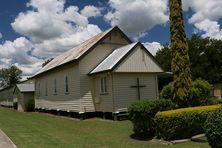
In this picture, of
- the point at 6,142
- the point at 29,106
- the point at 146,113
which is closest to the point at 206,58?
the point at 29,106

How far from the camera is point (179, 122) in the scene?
524 inches

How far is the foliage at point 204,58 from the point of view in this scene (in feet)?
221

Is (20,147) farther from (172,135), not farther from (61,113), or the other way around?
(61,113)

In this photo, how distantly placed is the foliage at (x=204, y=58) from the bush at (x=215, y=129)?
5807 centimetres

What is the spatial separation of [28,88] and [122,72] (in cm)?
2658

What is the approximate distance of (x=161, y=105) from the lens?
48.4 ft

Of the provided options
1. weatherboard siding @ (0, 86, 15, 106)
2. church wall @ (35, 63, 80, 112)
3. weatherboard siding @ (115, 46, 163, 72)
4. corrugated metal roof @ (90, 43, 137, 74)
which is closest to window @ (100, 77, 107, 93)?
corrugated metal roof @ (90, 43, 137, 74)

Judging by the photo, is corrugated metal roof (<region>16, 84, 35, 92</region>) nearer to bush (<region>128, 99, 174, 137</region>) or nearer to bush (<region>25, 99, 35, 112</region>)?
bush (<region>25, 99, 35, 112</region>)

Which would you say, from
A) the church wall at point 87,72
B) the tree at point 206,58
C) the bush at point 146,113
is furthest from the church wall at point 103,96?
the tree at point 206,58

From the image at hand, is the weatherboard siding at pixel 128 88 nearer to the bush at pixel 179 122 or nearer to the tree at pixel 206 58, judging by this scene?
the bush at pixel 179 122

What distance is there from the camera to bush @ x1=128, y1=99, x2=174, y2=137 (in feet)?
47.5

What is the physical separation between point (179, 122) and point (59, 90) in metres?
18.5

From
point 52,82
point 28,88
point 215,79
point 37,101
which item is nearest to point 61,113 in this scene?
point 52,82

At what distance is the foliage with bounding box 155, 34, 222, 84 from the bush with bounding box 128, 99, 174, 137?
5266 cm
